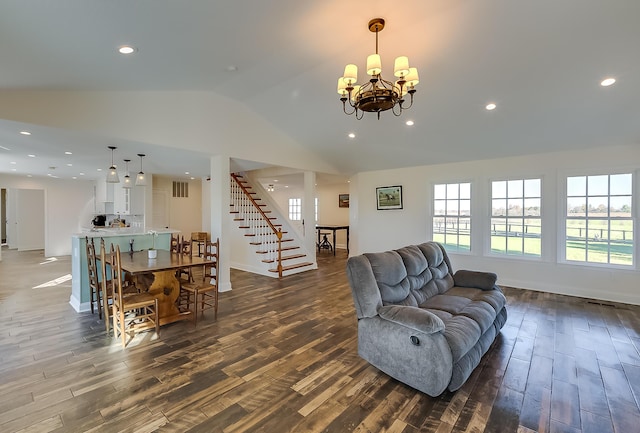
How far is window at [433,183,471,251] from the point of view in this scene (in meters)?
6.05

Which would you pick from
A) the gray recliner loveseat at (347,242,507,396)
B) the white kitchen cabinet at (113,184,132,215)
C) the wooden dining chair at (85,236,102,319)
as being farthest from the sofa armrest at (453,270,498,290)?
the white kitchen cabinet at (113,184,132,215)

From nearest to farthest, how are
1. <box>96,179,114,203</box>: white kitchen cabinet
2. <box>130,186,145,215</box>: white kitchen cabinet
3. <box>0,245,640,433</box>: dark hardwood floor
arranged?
<box>0,245,640,433</box>: dark hardwood floor
<box>130,186,145,215</box>: white kitchen cabinet
<box>96,179,114,203</box>: white kitchen cabinet

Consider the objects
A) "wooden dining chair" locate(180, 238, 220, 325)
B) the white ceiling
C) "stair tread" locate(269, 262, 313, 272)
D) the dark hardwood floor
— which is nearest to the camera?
the dark hardwood floor

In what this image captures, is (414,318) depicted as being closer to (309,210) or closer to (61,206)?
(309,210)

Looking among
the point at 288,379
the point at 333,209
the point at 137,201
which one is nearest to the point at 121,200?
the point at 137,201

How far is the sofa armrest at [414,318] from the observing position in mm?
2139

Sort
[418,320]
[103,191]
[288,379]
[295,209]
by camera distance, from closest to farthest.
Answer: [418,320] < [288,379] < [103,191] < [295,209]

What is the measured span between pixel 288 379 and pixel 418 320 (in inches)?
46.2

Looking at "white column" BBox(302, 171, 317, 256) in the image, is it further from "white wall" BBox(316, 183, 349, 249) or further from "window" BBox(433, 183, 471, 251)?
"white wall" BBox(316, 183, 349, 249)

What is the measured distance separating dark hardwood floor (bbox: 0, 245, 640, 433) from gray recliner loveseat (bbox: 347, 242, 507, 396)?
0.18 metres

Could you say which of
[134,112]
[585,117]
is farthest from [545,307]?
[134,112]

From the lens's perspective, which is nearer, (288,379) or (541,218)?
(288,379)

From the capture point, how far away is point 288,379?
7.86ft

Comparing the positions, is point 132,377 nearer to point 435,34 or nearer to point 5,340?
point 5,340
